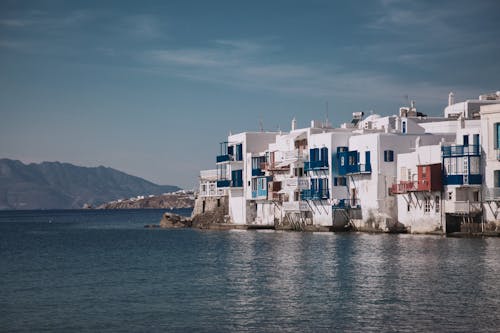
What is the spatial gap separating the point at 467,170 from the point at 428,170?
3184 mm

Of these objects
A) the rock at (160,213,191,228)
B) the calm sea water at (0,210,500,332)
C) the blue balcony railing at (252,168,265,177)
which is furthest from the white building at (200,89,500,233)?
the rock at (160,213,191,228)

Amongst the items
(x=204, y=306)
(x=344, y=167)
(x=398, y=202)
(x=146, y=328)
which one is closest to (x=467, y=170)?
(x=398, y=202)

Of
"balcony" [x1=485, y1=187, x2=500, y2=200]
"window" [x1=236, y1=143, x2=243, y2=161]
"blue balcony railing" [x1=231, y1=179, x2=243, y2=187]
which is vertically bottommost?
"balcony" [x1=485, y1=187, x2=500, y2=200]

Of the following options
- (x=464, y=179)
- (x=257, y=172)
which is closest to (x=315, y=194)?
(x=257, y=172)

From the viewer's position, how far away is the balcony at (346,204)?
7594 centimetres

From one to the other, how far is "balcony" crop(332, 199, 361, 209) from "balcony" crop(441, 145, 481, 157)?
38.0 feet

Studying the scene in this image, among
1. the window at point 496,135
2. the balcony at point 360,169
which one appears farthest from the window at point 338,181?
the window at point 496,135

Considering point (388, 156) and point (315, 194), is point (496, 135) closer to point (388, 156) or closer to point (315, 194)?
point (388, 156)

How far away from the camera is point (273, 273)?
45688mm

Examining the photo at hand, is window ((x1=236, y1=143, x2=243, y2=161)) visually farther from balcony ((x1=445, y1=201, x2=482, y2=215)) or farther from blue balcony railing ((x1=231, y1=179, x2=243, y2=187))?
balcony ((x1=445, y1=201, x2=482, y2=215))

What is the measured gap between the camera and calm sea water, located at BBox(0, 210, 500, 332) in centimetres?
3089

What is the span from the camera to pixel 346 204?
251 feet

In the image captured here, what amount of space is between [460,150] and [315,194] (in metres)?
17.5

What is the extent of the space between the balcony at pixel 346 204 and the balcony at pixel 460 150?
38.0 ft
